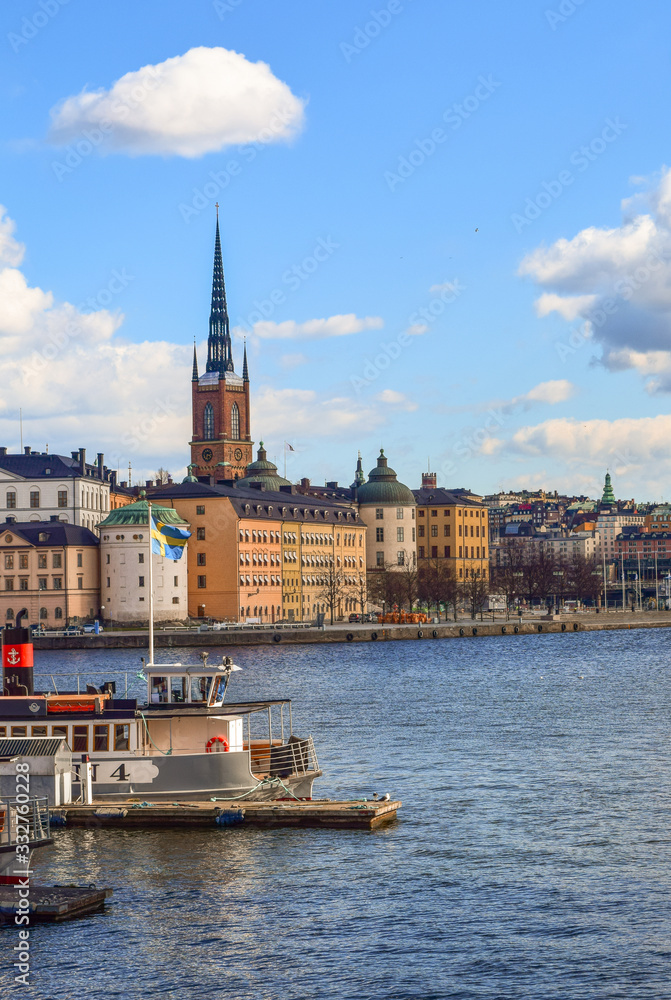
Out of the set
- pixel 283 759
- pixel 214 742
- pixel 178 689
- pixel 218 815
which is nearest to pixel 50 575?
pixel 283 759

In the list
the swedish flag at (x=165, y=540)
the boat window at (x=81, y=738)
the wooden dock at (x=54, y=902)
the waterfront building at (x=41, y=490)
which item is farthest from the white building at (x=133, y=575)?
the wooden dock at (x=54, y=902)

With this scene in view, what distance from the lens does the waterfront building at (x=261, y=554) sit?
494 ft

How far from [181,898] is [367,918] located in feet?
12.2

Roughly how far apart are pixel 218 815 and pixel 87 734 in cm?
403

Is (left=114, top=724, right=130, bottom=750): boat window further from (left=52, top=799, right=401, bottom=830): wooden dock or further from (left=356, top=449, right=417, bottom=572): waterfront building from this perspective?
(left=356, top=449, right=417, bottom=572): waterfront building

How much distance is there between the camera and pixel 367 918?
2755cm

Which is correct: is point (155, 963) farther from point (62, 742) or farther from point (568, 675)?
point (568, 675)

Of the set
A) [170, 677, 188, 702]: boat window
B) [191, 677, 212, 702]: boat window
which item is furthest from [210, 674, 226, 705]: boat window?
[170, 677, 188, 702]: boat window

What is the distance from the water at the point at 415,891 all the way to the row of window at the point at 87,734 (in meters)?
2.48

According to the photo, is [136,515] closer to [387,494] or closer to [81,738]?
[387,494]

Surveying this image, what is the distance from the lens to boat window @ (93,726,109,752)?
118 ft

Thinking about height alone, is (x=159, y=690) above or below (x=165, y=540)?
below

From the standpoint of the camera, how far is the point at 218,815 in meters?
34.0

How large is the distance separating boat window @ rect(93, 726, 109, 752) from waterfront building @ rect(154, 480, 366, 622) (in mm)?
113261
